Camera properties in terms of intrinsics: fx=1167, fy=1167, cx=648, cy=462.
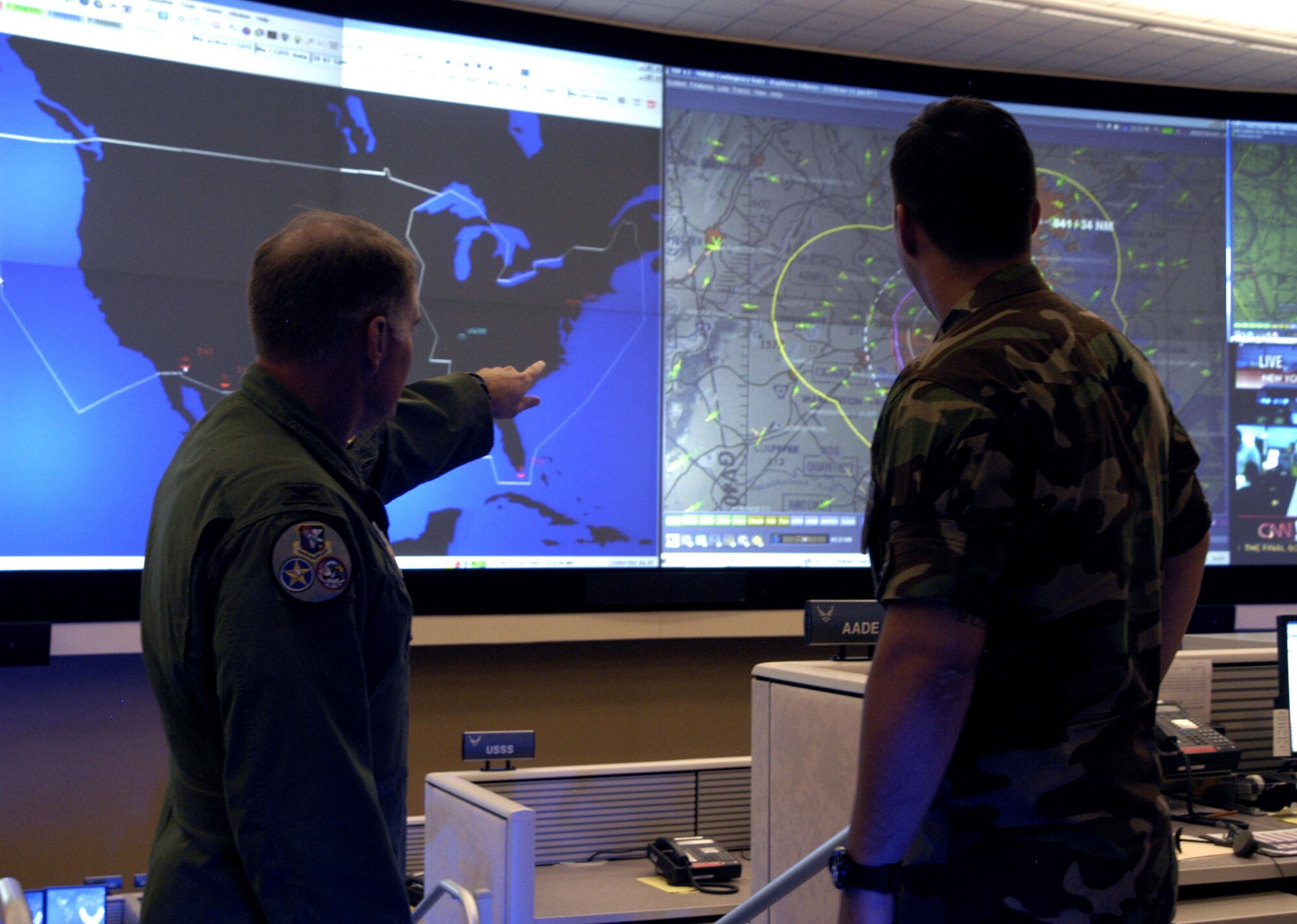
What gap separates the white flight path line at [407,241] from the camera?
2818 mm

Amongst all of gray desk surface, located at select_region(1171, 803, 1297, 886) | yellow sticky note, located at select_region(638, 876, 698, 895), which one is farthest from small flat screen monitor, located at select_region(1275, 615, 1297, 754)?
yellow sticky note, located at select_region(638, 876, 698, 895)

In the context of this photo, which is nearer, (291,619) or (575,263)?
(291,619)

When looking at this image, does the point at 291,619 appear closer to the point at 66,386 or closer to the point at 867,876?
the point at 867,876

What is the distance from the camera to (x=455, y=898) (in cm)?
198

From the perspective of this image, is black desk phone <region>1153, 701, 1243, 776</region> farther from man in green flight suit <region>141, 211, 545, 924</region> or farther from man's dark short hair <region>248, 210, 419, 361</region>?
man's dark short hair <region>248, 210, 419, 361</region>

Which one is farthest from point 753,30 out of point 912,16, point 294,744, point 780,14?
point 294,744

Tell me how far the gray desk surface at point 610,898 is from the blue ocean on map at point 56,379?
1371 millimetres

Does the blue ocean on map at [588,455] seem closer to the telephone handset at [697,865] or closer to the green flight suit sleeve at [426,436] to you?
the telephone handset at [697,865]

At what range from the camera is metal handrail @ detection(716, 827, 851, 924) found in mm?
1491

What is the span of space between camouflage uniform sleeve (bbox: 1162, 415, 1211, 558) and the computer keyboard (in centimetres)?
130

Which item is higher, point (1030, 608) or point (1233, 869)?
point (1030, 608)

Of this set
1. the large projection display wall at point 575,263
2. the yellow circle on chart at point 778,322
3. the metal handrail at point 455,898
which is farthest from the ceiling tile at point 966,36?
the metal handrail at point 455,898

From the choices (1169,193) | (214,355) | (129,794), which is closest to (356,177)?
(214,355)

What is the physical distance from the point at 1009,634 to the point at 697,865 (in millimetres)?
1437
